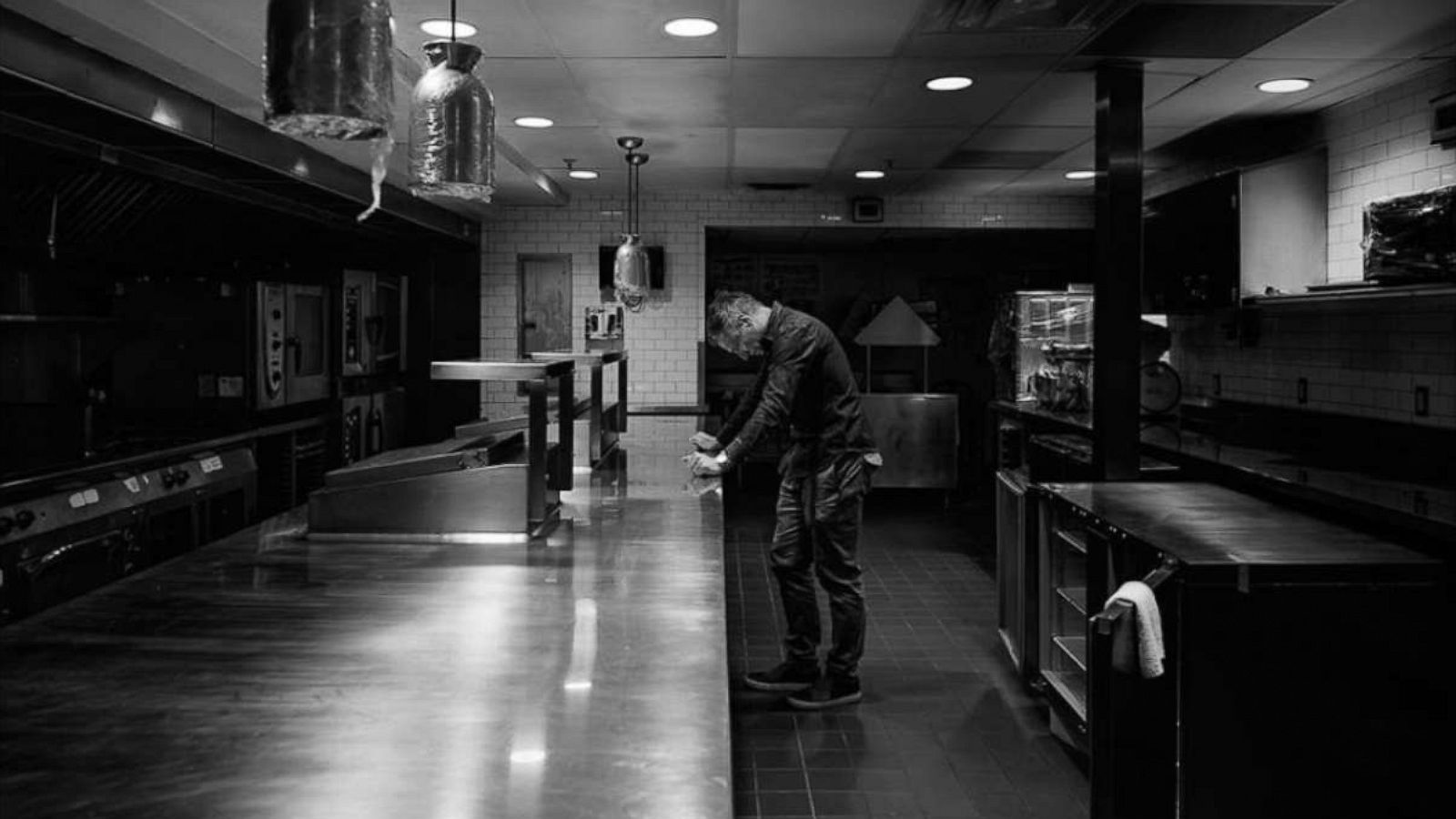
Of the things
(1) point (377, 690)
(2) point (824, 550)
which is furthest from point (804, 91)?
(1) point (377, 690)

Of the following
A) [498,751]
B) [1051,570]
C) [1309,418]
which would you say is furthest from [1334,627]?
[1309,418]

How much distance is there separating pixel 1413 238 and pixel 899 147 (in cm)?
320

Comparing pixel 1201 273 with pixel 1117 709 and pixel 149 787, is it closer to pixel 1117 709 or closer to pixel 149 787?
pixel 1117 709

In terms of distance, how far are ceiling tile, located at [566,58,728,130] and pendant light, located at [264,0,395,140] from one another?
3081 millimetres

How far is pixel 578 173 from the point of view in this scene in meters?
7.79

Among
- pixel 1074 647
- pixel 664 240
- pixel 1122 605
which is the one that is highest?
pixel 664 240

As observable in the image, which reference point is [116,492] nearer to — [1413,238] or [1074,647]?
[1074,647]

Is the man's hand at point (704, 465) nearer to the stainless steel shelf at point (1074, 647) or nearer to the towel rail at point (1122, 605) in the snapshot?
the stainless steel shelf at point (1074, 647)

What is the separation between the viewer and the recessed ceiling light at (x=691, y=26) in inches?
159

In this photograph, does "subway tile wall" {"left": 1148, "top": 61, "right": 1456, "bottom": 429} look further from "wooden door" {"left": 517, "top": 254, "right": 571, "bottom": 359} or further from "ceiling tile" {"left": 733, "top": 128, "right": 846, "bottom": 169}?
"wooden door" {"left": 517, "top": 254, "right": 571, "bottom": 359}

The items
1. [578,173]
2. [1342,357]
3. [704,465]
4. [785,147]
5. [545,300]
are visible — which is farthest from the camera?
[545,300]

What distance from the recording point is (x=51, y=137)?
407 centimetres

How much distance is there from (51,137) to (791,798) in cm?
348

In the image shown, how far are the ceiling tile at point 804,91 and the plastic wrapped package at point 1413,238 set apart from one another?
6.52 ft
